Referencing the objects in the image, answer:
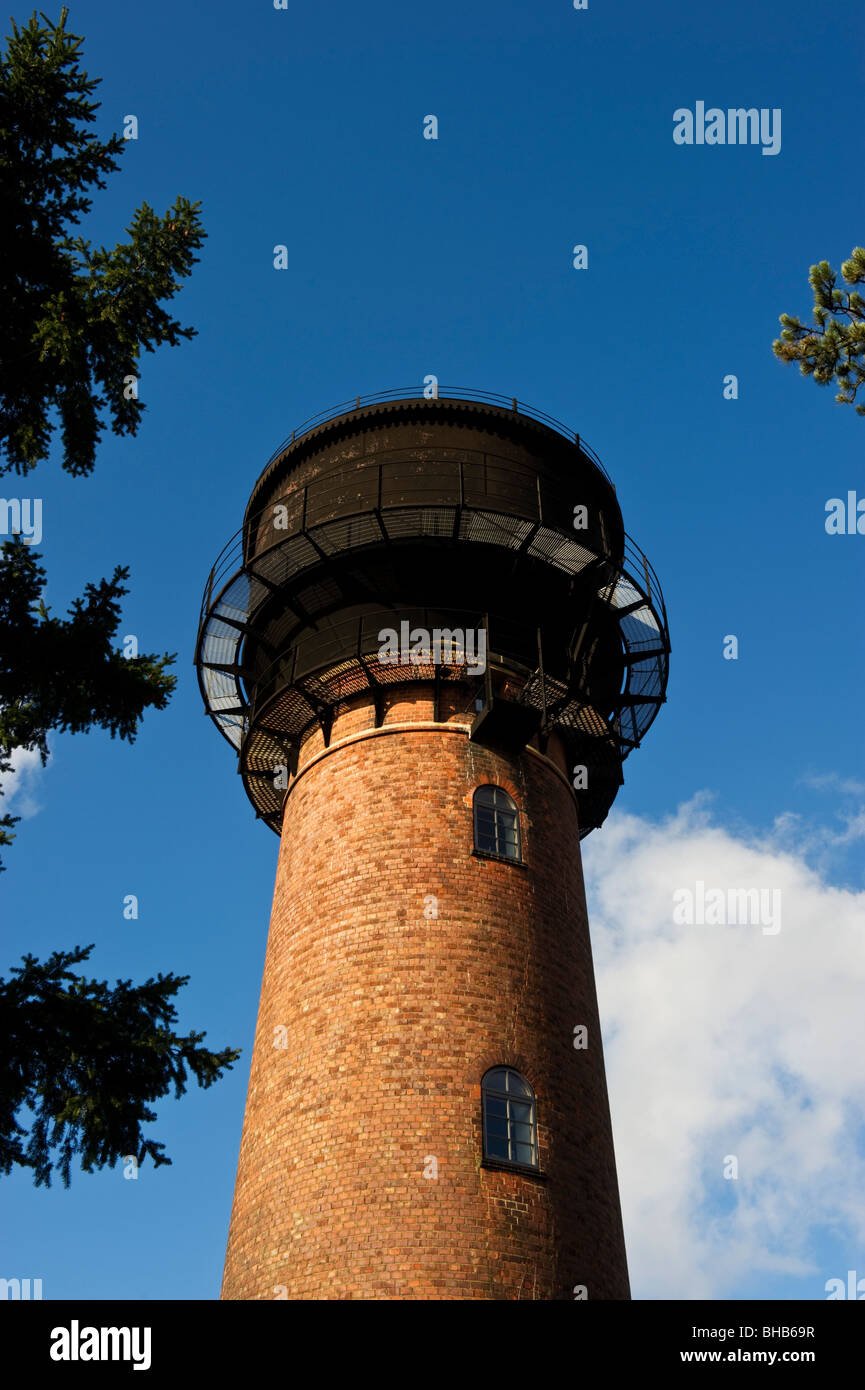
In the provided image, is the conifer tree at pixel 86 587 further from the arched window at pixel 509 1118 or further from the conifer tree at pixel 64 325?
the arched window at pixel 509 1118

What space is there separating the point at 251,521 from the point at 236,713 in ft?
10.4

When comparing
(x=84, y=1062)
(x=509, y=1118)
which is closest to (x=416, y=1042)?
(x=509, y=1118)

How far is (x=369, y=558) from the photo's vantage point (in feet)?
57.6

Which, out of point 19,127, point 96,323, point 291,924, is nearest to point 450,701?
point 291,924

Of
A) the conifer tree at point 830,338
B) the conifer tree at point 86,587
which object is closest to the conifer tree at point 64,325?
the conifer tree at point 86,587

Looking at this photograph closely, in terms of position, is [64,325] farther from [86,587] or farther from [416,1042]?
[416,1042]

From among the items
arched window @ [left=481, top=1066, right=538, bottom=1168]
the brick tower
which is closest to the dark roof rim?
the brick tower

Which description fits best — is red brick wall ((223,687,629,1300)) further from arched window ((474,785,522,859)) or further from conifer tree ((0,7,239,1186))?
conifer tree ((0,7,239,1186))

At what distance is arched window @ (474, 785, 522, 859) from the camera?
15875 millimetres

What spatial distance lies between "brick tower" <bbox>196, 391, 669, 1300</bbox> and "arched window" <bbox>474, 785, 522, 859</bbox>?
3 centimetres

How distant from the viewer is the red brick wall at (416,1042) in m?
12.8

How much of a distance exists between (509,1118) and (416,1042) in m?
1.35

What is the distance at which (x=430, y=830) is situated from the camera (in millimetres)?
15633

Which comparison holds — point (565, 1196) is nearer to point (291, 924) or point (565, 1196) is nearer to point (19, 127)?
point (291, 924)
